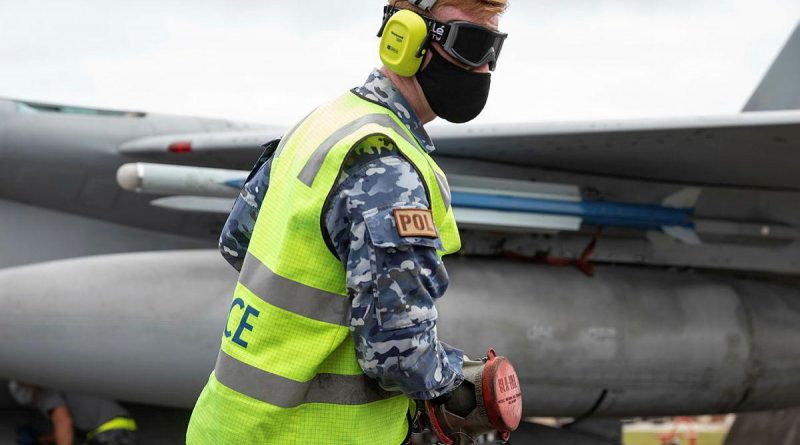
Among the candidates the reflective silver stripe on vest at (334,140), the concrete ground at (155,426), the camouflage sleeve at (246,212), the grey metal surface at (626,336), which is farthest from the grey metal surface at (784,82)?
the reflective silver stripe on vest at (334,140)

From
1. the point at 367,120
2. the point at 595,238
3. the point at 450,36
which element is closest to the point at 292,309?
the point at 367,120

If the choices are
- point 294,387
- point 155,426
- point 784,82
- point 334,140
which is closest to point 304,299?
point 294,387

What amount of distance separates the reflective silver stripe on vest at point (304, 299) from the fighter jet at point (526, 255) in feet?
8.43

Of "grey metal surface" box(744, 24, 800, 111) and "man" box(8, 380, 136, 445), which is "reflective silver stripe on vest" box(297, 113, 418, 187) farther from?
"grey metal surface" box(744, 24, 800, 111)

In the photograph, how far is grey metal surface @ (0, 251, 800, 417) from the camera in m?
4.01

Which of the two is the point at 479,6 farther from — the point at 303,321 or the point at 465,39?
the point at 303,321

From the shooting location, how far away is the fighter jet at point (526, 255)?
4.04 m

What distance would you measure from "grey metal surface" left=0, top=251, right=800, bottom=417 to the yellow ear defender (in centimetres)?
256

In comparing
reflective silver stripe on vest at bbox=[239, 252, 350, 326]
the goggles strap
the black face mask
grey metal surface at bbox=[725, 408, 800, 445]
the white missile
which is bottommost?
grey metal surface at bbox=[725, 408, 800, 445]

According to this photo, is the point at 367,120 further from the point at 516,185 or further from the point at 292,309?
the point at 516,185

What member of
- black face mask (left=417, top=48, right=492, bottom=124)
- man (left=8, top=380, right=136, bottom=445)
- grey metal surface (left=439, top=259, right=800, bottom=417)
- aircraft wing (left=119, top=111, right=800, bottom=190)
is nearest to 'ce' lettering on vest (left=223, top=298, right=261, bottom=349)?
black face mask (left=417, top=48, right=492, bottom=124)

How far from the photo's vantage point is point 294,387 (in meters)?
1.57

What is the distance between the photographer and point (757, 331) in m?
4.81

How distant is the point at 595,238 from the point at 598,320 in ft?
1.87
